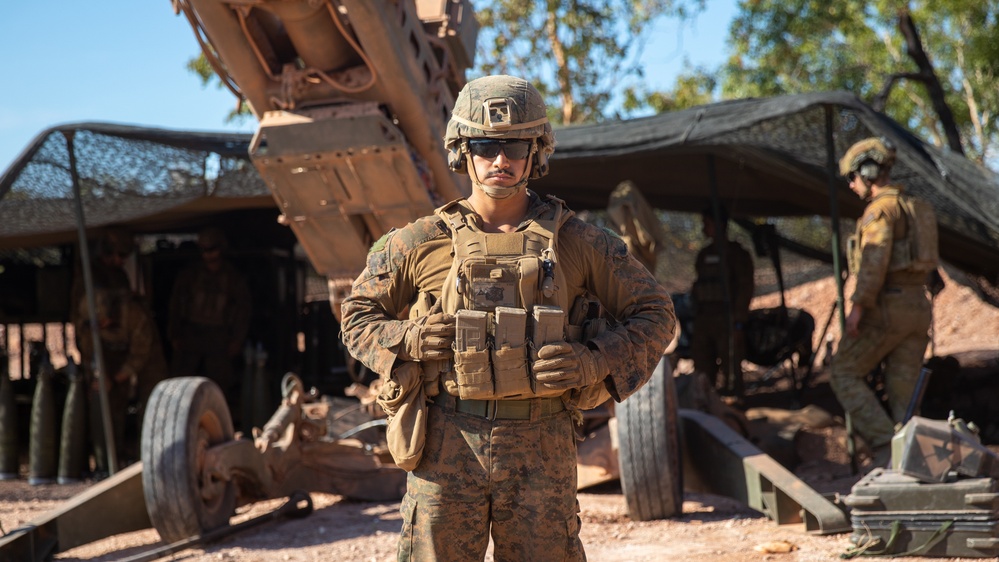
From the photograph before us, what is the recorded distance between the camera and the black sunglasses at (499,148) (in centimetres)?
329

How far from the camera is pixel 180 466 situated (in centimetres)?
554

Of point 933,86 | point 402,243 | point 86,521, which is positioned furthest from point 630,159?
point 402,243

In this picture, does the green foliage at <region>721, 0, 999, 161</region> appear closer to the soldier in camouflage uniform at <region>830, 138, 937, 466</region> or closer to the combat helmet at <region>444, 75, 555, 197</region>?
the soldier in camouflage uniform at <region>830, 138, 937, 466</region>

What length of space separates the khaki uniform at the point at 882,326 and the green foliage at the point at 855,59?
10.2 m

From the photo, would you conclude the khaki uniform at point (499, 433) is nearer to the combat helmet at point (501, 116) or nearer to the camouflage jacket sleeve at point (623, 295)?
the camouflage jacket sleeve at point (623, 295)

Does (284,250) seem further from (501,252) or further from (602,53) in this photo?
(602,53)

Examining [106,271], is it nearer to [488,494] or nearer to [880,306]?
[880,306]

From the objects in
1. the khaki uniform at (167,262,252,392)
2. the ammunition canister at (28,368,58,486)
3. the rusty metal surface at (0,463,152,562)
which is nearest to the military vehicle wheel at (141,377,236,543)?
the rusty metal surface at (0,463,152,562)

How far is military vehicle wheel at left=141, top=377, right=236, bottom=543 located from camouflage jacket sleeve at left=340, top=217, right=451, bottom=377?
2507mm

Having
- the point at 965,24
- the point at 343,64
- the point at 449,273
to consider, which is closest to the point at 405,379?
the point at 449,273

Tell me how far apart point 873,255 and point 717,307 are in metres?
3.50

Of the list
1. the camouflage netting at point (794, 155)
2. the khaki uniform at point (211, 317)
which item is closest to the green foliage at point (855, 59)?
the camouflage netting at point (794, 155)

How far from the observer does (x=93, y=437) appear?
8664mm

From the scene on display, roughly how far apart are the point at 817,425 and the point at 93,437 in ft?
18.4
